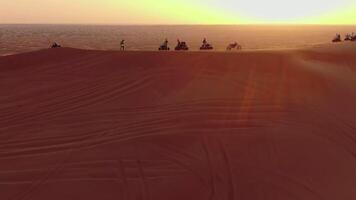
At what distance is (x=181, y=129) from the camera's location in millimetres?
6098

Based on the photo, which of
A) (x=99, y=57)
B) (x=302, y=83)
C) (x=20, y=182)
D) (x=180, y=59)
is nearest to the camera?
(x=20, y=182)

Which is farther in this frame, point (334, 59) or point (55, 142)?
point (334, 59)

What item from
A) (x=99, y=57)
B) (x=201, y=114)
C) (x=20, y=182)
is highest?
(x=99, y=57)

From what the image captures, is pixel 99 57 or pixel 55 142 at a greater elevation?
pixel 99 57

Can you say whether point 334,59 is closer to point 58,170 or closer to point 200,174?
point 200,174

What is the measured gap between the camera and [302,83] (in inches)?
336

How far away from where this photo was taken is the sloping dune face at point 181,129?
15.2 ft

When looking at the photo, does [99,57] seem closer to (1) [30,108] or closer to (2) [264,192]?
(1) [30,108]

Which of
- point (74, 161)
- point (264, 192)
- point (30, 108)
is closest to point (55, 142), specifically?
point (74, 161)

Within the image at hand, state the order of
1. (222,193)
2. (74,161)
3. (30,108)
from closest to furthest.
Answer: (222,193), (74,161), (30,108)

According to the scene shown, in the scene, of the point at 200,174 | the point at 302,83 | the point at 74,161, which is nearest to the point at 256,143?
the point at 200,174

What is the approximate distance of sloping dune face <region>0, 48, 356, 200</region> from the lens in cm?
464

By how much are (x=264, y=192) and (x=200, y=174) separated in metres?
0.71

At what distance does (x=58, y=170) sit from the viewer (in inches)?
195
